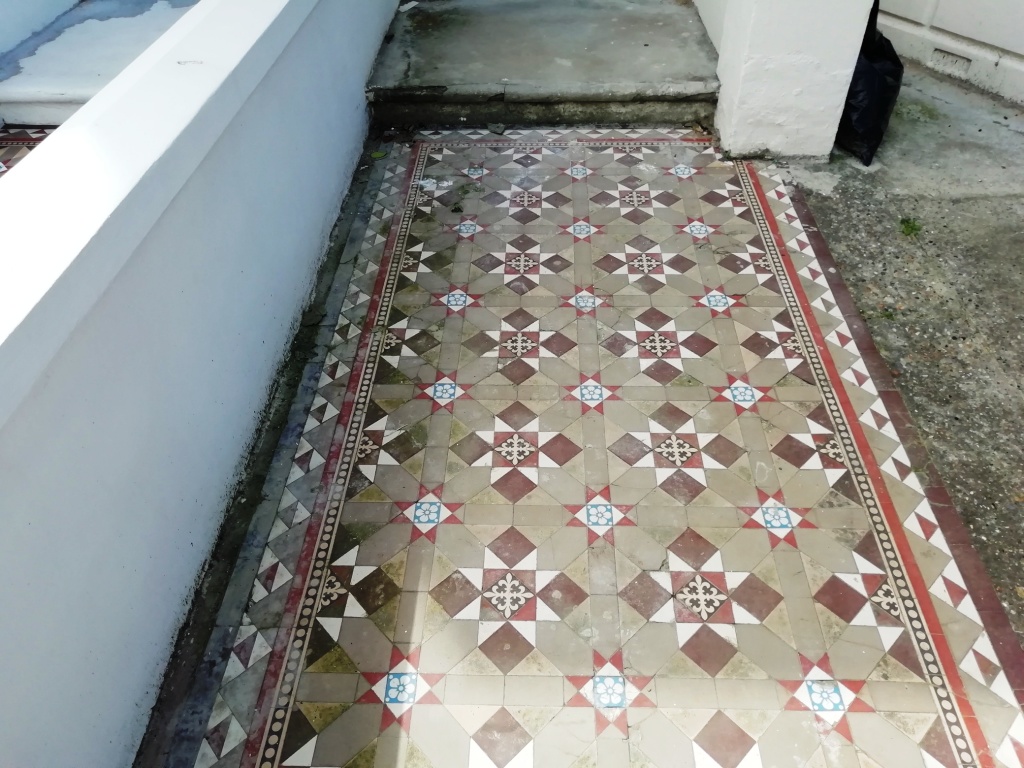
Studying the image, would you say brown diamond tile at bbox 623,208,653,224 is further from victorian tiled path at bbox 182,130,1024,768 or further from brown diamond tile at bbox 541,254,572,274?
brown diamond tile at bbox 541,254,572,274

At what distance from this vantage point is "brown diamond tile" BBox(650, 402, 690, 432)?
102 inches

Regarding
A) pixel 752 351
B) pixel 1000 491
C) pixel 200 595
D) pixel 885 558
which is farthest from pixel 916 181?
pixel 200 595

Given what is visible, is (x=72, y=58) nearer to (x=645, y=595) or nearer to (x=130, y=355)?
(x=130, y=355)

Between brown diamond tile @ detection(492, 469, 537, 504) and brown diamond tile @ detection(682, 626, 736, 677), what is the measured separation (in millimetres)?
685

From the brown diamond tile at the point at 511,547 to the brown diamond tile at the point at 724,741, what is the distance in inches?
27.4

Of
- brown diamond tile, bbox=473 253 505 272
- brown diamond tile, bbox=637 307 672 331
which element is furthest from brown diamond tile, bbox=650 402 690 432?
brown diamond tile, bbox=473 253 505 272

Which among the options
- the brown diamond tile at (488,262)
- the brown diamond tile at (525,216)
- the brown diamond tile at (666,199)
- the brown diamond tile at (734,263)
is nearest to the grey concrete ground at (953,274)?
the brown diamond tile at (734,263)

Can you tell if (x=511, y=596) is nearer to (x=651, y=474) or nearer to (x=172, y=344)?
(x=651, y=474)

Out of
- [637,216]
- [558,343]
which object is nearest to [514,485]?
[558,343]

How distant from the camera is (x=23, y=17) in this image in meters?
3.48

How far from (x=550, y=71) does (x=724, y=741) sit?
11.6 feet

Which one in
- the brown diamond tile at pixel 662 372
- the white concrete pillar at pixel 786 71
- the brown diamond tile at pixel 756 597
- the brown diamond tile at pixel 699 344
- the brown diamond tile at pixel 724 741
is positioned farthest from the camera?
the white concrete pillar at pixel 786 71

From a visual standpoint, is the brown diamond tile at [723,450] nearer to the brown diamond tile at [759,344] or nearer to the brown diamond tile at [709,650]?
the brown diamond tile at [759,344]

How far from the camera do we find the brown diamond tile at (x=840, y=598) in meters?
2.09
